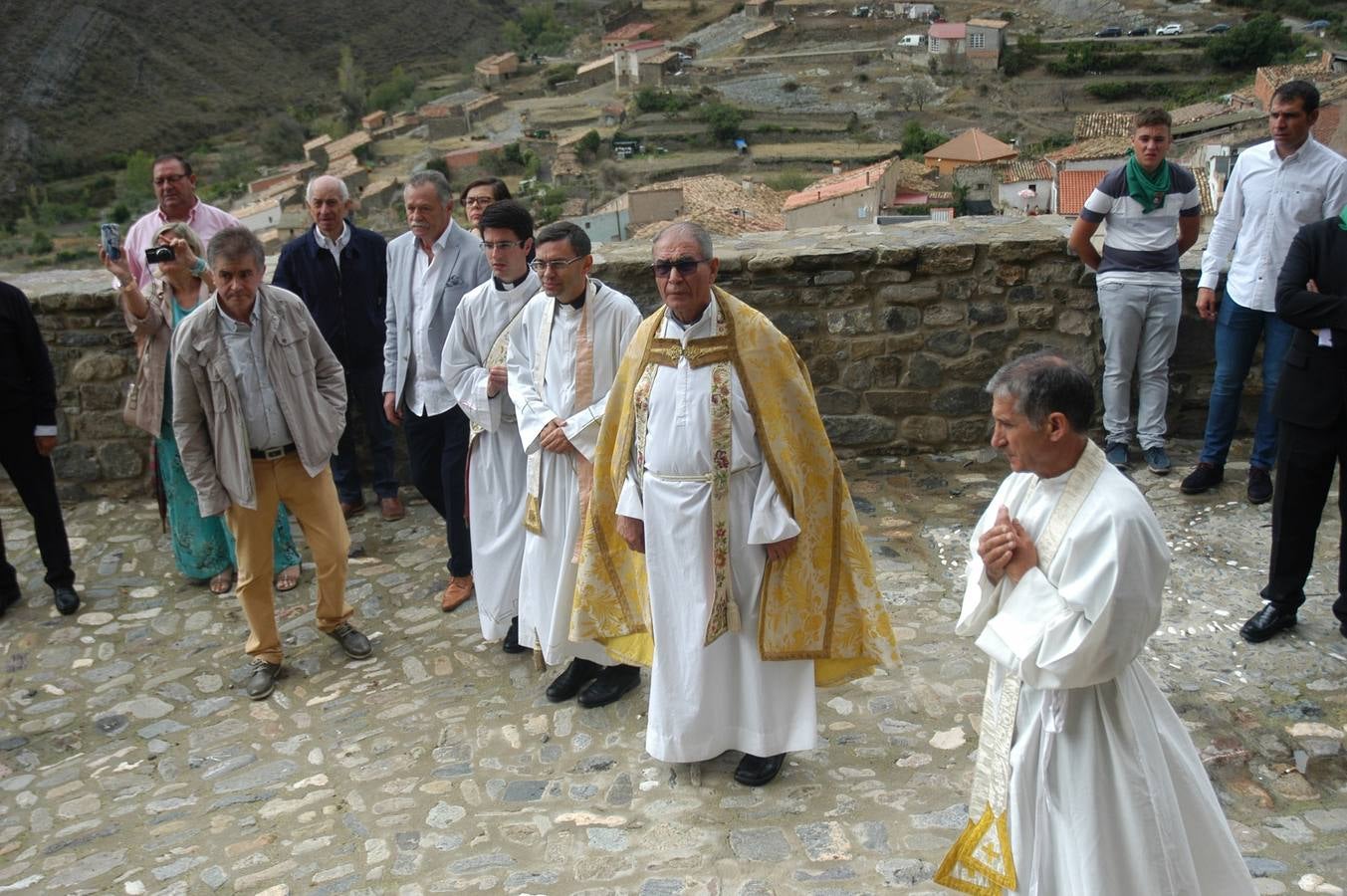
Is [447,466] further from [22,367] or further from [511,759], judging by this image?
[22,367]

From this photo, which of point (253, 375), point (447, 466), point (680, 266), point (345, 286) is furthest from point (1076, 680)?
point (345, 286)

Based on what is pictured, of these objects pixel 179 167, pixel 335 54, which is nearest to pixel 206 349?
pixel 179 167

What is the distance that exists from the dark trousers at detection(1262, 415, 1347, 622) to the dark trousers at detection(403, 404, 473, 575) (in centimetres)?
282

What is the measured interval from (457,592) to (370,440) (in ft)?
4.26

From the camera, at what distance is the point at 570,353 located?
3512mm

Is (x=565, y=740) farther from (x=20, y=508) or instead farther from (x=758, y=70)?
(x=758, y=70)

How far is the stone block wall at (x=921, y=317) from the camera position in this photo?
5.18 meters

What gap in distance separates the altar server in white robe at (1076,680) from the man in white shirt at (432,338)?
2.59 m

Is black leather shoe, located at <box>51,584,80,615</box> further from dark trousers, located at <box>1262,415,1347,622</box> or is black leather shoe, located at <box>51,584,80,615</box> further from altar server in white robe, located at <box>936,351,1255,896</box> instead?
dark trousers, located at <box>1262,415,1347,622</box>

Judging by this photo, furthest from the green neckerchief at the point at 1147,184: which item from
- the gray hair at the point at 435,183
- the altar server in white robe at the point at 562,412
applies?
the gray hair at the point at 435,183

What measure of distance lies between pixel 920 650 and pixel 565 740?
4.06 feet

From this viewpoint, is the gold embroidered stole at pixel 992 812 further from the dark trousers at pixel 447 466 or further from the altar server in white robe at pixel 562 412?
the dark trousers at pixel 447 466

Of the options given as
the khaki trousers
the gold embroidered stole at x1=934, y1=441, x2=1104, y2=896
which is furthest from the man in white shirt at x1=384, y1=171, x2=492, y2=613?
the gold embroidered stole at x1=934, y1=441, x2=1104, y2=896

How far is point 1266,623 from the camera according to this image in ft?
11.6
